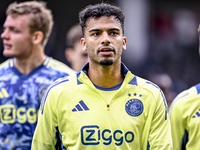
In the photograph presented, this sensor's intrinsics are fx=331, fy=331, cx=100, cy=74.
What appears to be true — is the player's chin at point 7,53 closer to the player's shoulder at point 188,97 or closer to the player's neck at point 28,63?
the player's neck at point 28,63

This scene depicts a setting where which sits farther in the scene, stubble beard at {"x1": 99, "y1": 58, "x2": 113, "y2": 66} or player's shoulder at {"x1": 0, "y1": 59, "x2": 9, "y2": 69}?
player's shoulder at {"x1": 0, "y1": 59, "x2": 9, "y2": 69}

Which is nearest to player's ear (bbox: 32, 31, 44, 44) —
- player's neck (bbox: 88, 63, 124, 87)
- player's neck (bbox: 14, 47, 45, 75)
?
player's neck (bbox: 14, 47, 45, 75)

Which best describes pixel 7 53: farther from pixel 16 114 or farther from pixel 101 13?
pixel 101 13

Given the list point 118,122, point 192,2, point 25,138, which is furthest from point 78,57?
point 118,122

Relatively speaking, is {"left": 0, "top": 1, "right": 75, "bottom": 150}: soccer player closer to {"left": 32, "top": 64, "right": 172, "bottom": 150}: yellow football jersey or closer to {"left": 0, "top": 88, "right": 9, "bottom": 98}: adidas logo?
{"left": 0, "top": 88, "right": 9, "bottom": 98}: adidas logo

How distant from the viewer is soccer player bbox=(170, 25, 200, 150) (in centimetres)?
315

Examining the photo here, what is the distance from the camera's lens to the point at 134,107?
2.55 m

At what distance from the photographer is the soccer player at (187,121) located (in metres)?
3.15

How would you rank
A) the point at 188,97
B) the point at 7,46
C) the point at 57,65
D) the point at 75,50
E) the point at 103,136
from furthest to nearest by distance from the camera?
→ 1. the point at 75,50
2. the point at 57,65
3. the point at 7,46
4. the point at 188,97
5. the point at 103,136

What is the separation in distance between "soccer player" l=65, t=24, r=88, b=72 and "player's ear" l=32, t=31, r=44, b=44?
1.39 feet

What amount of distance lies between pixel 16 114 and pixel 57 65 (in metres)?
0.87

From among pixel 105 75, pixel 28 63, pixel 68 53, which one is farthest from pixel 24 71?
pixel 105 75

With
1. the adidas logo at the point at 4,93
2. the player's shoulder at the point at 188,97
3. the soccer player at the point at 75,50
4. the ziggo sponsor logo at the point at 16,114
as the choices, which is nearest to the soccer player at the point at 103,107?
the player's shoulder at the point at 188,97

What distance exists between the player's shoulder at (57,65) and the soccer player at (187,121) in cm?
155
